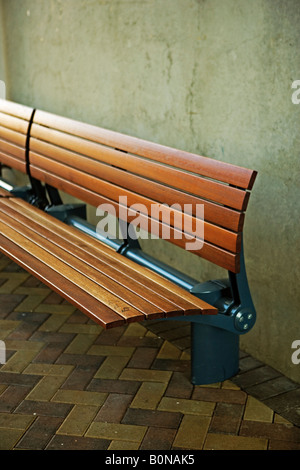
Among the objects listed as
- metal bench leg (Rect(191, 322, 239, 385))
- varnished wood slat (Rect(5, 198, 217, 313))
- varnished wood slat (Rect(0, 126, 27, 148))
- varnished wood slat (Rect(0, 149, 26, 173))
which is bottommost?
metal bench leg (Rect(191, 322, 239, 385))

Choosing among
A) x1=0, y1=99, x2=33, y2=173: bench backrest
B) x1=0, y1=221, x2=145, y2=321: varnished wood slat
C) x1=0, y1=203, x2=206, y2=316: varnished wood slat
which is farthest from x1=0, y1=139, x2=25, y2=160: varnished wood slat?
x1=0, y1=221, x2=145, y2=321: varnished wood slat

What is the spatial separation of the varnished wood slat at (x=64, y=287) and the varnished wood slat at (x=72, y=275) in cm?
2

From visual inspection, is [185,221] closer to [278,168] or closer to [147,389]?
[278,168]

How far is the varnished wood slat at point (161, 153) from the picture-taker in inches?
112

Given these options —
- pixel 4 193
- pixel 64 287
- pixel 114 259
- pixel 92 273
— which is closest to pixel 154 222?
pixel 114 259

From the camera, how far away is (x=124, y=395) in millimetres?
3105

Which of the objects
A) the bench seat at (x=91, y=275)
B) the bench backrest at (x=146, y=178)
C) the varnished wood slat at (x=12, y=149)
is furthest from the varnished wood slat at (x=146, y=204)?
the bench seat at (x=91, y=275)

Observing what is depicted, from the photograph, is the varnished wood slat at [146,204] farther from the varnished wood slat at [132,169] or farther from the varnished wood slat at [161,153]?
the varnished wood slat at [161,153]

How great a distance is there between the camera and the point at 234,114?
336cm

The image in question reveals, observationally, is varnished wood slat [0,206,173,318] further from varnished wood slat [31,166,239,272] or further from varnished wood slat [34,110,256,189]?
varnished wood slat [34,110,256,189]

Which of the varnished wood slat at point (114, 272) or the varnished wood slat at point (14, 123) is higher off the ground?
the varnished wood slat at point (14, 123)

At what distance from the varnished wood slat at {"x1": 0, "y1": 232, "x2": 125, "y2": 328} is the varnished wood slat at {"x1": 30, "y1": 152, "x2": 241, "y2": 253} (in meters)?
0.56

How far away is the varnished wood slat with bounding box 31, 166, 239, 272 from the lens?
115 inches

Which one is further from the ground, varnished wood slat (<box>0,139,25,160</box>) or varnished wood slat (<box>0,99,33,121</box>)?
varnished wood slat (<box>0,99,33,121</box>)
